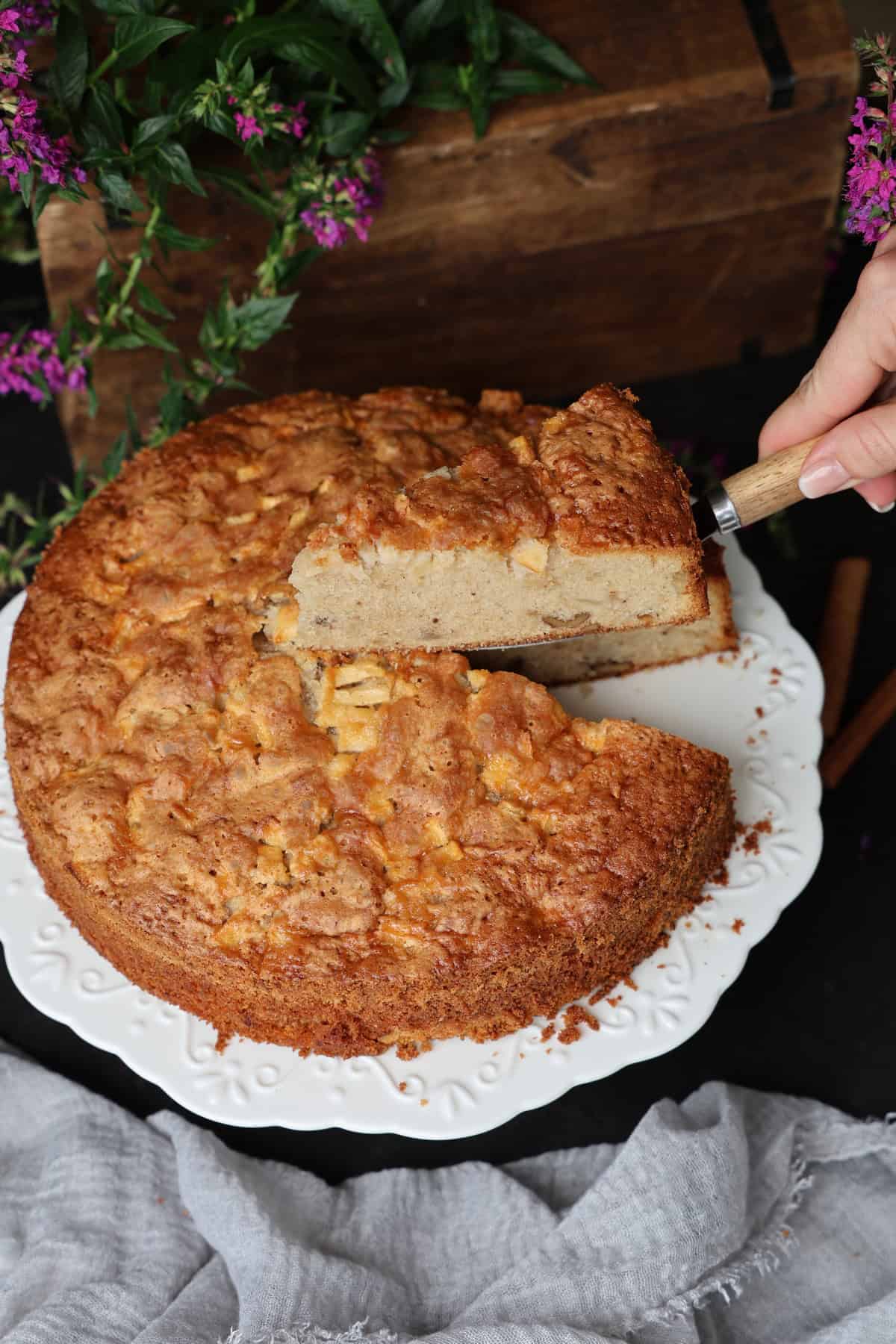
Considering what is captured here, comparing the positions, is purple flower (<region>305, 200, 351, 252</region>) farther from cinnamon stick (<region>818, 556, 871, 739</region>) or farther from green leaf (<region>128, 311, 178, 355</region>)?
cinnamon stick (<region>818, 556, 871, 739</region>)

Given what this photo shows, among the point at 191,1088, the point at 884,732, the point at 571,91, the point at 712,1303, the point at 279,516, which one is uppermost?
the point at 571,91

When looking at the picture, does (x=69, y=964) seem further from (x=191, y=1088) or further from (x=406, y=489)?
(x=406, y=489)

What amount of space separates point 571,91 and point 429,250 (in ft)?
2.23

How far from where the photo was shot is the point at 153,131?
352cm

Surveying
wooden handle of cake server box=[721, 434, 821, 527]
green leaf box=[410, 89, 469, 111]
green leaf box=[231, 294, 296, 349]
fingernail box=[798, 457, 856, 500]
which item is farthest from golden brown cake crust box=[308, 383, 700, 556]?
green leaf box=[410, 89, 469, 111]

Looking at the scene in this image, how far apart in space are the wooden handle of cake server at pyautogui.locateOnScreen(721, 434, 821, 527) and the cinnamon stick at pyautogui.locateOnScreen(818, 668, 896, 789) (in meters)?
1.08

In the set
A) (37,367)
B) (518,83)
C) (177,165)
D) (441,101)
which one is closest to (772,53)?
(518,83)

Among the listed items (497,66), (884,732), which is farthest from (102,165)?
(884,732)

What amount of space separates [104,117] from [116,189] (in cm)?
19

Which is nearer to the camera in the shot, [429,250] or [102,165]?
[102,165]

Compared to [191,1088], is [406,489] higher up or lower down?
higher up

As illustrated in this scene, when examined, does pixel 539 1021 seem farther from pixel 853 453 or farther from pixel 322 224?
pixel 322 224

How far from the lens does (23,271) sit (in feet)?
17.9

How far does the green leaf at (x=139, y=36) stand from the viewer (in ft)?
11.0
